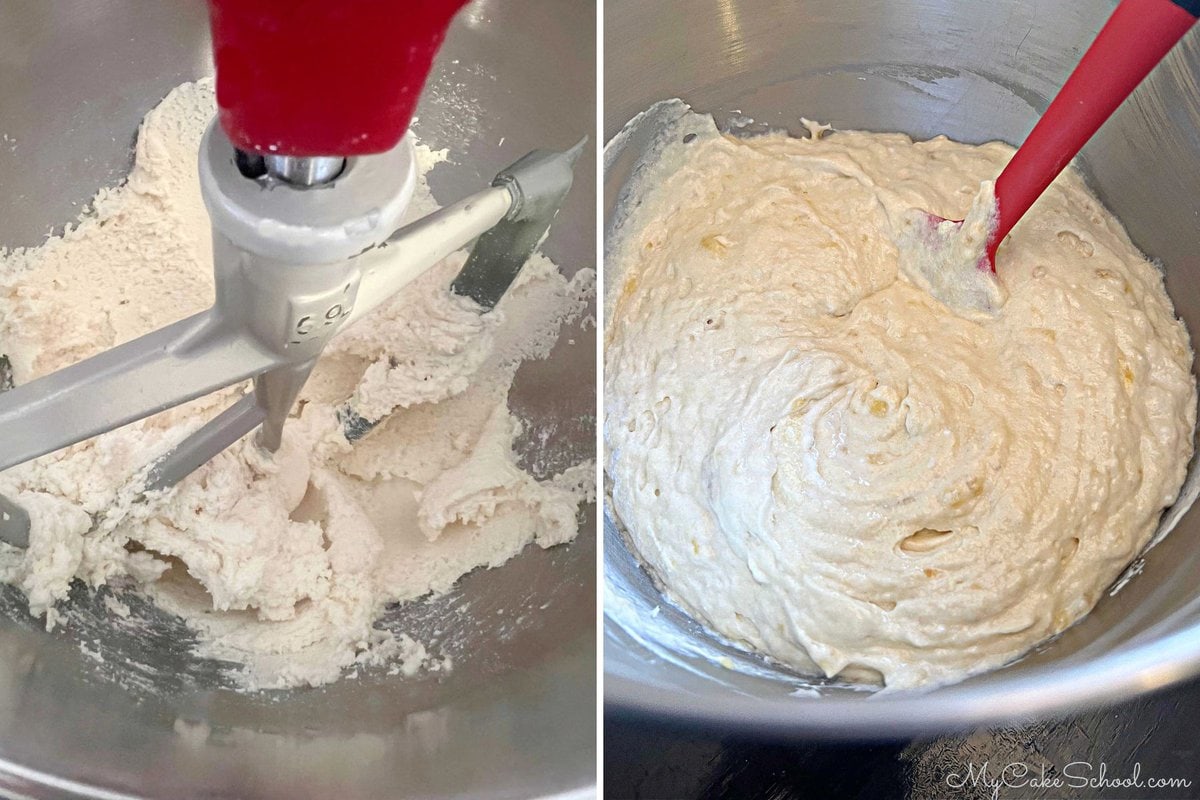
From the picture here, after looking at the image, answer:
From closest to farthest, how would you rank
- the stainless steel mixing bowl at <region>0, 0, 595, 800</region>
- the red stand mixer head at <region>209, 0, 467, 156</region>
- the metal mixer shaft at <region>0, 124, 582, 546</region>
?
the red stand mixer head at <region>209, 0, 467, 156</region> → the metal mixer shaft at <region>0, 124, 582, 546</region> → the stainless steel mixing bowl at <region>0, 0, 595, 800</region>

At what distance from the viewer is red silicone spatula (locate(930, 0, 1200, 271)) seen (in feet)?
2.50

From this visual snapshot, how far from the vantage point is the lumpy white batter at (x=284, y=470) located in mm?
1063

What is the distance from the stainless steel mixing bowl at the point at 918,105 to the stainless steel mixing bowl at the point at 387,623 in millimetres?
82

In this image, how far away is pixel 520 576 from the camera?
1.11 metres

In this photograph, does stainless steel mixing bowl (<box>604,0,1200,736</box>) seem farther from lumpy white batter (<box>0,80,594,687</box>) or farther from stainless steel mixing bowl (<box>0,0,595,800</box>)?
lumpy white batter (<box>0,80,594,687</box>)

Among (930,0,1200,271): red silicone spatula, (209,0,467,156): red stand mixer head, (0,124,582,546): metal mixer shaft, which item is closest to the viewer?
(209,0,467,156): red stand mixer head

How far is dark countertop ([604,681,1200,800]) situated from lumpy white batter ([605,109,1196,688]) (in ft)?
0.27

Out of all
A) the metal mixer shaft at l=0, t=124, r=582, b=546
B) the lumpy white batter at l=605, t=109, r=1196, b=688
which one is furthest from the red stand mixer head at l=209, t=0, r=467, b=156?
the lumpy white batter at l=605, t=109, r=1196, b=688

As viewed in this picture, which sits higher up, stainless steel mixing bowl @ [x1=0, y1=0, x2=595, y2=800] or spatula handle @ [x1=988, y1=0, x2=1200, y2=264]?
spatula handle @ [x1=988, y1=0, x2=1200, y2=264]

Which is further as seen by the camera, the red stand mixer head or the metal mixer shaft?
the metal mixer shaft

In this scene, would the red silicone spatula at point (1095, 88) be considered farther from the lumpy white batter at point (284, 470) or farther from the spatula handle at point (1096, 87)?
the lumpy white batter at point (284, 470)

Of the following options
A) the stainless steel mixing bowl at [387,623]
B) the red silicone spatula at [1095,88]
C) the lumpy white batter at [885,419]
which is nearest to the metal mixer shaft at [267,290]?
the stainless steel mixing bowl at [387,623]

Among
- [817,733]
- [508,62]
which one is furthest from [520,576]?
[508,62]

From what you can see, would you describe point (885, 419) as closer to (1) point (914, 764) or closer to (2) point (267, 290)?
(1) point (914, 764)
